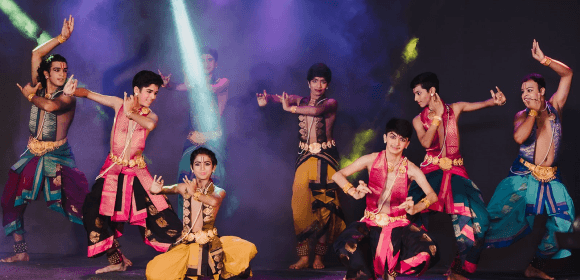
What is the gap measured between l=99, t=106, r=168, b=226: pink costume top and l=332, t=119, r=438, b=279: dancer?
161 centimetres

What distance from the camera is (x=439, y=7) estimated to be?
584cm

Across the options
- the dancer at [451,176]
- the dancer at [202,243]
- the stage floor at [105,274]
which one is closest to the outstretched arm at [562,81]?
the dancer at [451,176]

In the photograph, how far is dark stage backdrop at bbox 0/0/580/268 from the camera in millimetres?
5777

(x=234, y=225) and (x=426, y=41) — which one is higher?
(x=426, y=41)

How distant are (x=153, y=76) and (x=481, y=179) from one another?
3.23 meters

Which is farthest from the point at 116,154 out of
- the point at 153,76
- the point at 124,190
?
the point at 153,76

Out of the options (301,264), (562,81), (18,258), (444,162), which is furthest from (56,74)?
(562,81)

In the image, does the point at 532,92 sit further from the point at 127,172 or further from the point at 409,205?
the point at 127,172

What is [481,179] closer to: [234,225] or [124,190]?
[234,225]

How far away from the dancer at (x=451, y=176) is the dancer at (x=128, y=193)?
81.3 inches

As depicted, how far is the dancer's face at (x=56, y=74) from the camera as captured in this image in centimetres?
521

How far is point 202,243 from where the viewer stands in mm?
4336

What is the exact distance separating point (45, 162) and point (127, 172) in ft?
3.00

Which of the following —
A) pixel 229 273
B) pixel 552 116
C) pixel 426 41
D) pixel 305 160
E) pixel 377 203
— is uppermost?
pixel 426 41
